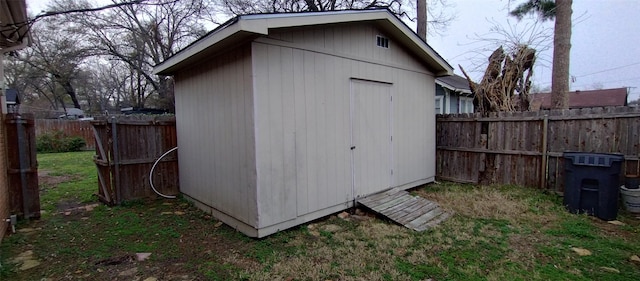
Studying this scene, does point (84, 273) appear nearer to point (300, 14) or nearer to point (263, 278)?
point (263, 278)

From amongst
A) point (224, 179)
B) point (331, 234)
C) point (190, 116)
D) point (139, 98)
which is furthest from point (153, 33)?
point (331, 234)

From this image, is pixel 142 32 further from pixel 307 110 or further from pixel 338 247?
pixel 338 247

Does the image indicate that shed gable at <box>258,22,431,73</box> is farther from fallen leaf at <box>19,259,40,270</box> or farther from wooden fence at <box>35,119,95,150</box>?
wooden fence at <box>35,119,95,150</box>

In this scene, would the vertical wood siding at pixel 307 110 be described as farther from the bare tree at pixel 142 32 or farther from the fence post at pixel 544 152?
the bare tree at pixel 142 32

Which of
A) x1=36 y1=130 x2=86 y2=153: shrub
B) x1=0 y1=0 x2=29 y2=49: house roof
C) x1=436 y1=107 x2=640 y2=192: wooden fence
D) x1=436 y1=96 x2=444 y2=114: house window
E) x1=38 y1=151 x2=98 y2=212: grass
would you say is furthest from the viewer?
x1=36 y1=130 x2=86 y2=153: shrub

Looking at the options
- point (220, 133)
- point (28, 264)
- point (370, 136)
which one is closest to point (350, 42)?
point (370, 136)

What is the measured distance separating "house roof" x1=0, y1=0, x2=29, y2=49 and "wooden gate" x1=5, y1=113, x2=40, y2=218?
3.39ft

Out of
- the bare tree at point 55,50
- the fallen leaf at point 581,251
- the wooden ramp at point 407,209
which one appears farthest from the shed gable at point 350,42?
the bare tree at point 55,50

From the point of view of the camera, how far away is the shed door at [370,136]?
4711 millimetres

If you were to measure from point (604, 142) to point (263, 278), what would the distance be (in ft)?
18.2

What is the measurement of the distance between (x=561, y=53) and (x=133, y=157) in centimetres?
863

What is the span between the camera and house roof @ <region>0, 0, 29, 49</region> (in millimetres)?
3418

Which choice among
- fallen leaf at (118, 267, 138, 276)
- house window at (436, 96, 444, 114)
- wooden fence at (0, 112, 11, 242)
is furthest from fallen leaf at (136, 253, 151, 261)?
house window at (436, 96, 444, 114)

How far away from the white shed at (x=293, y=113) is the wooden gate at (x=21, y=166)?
6.41 feet
